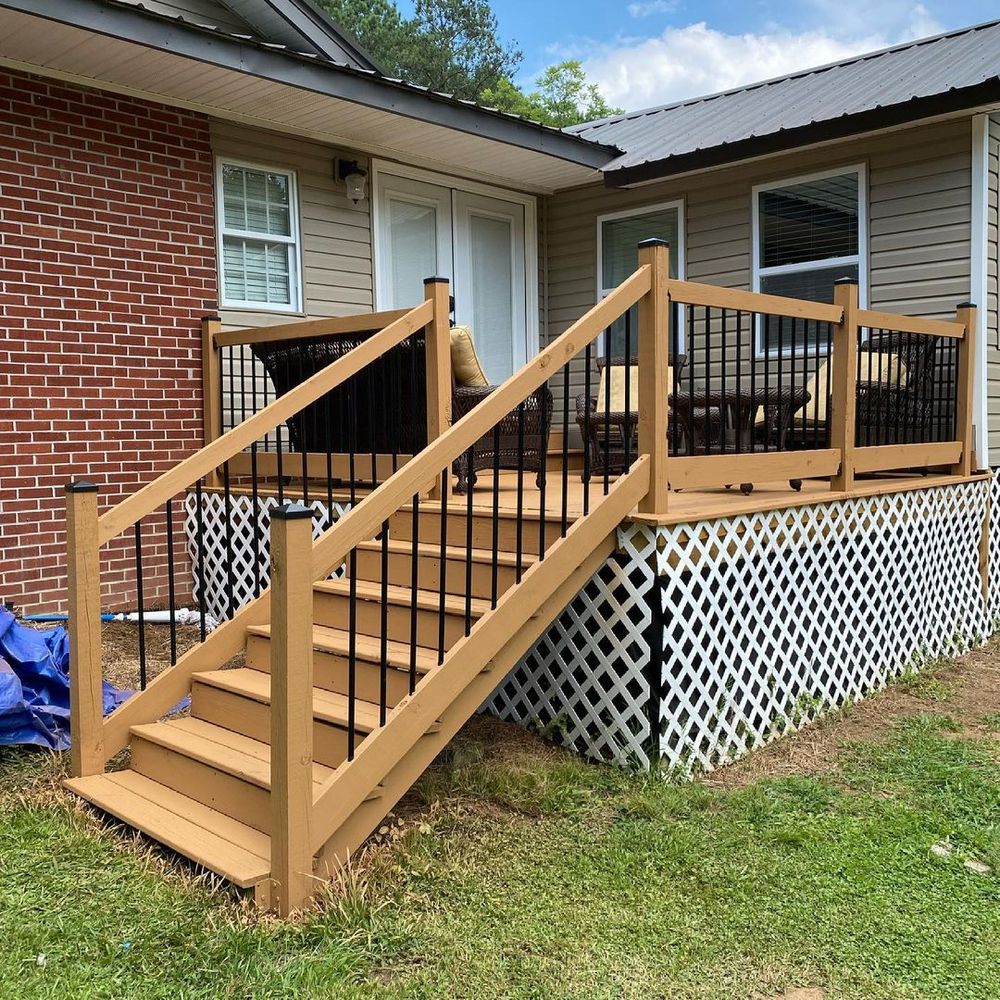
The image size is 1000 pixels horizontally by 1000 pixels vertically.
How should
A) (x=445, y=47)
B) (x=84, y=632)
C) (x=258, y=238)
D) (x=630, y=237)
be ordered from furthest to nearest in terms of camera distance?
(x=445, y=47)
(x=630, y=237)
(x=258, y=238)
(x=84, y=632)

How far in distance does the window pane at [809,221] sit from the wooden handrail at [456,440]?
156 inches

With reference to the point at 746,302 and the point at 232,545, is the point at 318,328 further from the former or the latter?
the point at 746,302

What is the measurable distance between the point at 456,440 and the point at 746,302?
5.83 feet

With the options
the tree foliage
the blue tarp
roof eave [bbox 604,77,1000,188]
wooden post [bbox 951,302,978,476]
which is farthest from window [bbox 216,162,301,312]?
the tree foliage

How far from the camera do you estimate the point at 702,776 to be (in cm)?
387

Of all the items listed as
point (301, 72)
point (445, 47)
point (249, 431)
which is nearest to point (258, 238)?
point (301, 72)

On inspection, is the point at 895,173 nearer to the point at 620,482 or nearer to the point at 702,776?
the point at 620,482

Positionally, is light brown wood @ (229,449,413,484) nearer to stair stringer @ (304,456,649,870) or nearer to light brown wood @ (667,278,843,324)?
stair stringer @ (304,456,649,870)

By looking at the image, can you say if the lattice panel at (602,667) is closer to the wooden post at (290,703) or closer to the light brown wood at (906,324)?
the wooden post at (290,703)

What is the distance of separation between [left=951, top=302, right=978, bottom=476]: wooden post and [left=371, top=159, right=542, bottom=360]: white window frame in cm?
367

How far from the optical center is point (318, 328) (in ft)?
Result: 17.2

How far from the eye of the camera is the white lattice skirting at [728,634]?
380 centimetres

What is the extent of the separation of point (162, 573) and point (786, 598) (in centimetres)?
388

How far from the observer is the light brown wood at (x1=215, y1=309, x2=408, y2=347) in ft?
16.0
